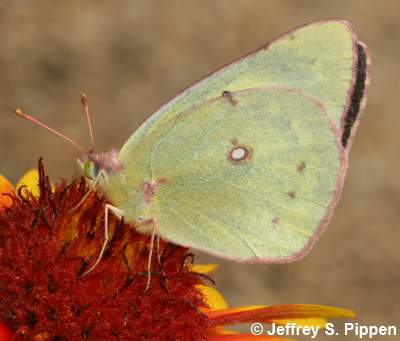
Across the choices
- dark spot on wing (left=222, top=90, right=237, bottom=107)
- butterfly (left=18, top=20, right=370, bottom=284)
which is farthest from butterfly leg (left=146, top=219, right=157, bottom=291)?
dark spot on wing (left=222, top=90, right=237, bottom=107)

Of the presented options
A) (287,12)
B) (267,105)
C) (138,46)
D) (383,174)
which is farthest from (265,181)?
(287,12)

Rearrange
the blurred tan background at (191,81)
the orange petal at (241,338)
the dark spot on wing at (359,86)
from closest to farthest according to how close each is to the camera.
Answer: the dark spot on wing at (359,86) → the orange petal at (241,338) → the blurred tan background at (191,81)

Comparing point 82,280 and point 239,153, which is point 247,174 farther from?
point 82,280

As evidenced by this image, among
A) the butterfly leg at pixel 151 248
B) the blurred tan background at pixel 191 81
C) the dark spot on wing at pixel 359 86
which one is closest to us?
the butterfly leg at pixel 151 248

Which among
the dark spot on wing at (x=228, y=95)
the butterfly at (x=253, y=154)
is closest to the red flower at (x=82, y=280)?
the butterfly at (x=253, y=154)

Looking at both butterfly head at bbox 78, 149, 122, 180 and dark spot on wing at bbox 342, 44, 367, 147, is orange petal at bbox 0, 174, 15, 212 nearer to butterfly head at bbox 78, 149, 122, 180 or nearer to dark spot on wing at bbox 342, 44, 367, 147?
butterfly head at bbox 78, 149, 122, 180

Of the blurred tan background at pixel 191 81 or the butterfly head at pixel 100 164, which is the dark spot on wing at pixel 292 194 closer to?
the butterfly head at pixel 100 164

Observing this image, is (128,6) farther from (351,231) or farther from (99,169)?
(99,169)
